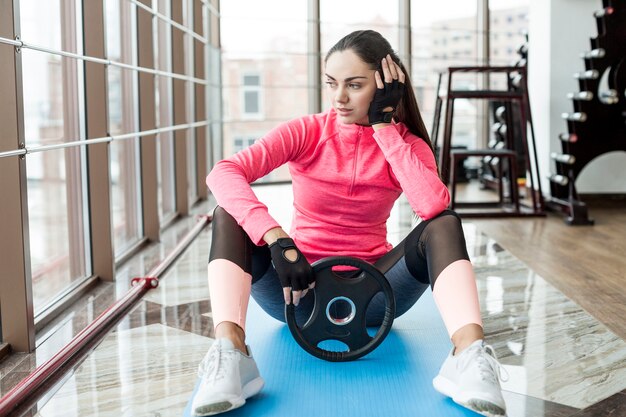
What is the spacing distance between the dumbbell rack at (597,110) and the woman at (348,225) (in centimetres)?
259

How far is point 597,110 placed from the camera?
422cm

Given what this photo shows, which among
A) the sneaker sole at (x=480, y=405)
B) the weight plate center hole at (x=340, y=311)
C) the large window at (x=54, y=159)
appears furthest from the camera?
the large window at (x=54, y=159)

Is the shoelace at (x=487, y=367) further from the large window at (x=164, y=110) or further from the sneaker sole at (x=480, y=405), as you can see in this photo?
the large window at (x=164, y=110)

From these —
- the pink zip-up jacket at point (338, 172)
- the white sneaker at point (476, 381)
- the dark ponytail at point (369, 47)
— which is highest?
the dark ponytail at point (369, 47)

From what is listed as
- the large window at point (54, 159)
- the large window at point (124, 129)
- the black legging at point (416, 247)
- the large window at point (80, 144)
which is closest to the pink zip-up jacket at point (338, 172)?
the black legging at point (416, 247)

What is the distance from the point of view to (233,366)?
144cm

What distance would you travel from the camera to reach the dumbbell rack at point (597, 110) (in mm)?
4121

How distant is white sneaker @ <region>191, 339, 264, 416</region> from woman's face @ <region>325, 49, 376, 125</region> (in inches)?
24.9

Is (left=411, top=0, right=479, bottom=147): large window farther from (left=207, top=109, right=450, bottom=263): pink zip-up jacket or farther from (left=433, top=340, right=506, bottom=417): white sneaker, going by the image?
(left=433, top=340, right=506, bottom=417): white sneaker

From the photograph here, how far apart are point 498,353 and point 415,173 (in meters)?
0.60

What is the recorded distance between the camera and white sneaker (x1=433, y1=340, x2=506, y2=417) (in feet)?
4.52

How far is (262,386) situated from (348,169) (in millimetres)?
584

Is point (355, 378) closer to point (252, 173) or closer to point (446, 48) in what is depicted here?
point (252, 173)

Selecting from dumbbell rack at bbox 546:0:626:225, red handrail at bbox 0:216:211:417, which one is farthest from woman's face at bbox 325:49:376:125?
dumbbell rack at bbox 546:0:626:225
